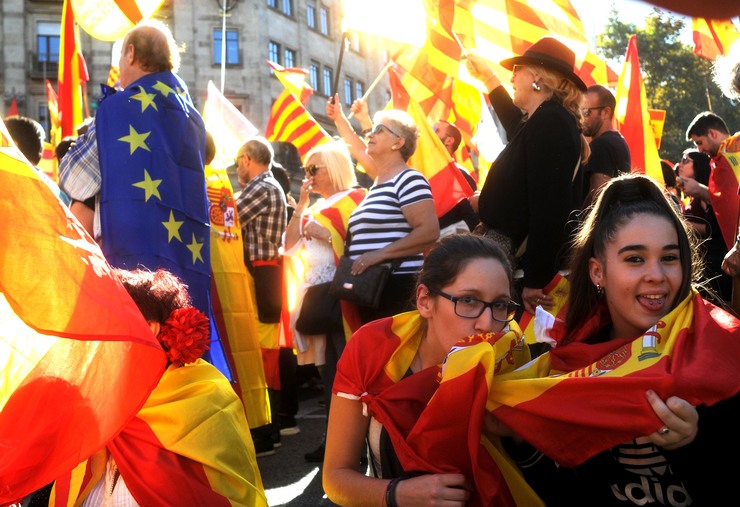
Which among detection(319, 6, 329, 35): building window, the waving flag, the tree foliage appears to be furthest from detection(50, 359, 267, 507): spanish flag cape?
detection(319, 6, 329, 35): building window

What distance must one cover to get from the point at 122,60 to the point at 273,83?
1380 inches

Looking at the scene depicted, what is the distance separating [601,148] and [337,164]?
1.96 metres

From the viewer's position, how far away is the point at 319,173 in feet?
19.2

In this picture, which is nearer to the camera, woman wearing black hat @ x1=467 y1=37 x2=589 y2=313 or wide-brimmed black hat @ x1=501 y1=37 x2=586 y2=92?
woman wearing black hat @ x1=467 y1=37 x2=589 y2=313

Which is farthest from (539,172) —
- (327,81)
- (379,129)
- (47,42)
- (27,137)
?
(327,81)

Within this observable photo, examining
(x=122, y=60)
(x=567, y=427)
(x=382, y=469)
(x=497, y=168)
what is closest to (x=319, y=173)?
(x=122, y=60)

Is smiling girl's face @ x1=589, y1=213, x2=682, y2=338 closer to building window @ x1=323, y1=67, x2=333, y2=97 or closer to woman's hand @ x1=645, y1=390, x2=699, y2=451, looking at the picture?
woman's hand @ x1=645, y1=390, x2=699, y2=451

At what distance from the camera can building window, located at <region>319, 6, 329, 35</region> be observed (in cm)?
4369

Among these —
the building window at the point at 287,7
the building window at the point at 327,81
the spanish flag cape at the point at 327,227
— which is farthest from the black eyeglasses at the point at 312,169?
the building window at the point at 327,81

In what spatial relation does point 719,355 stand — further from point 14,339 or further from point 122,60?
point 122,60

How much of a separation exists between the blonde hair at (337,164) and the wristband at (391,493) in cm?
372

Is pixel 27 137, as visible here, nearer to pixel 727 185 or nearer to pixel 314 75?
pixel 727 185

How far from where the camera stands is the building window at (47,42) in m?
36.9

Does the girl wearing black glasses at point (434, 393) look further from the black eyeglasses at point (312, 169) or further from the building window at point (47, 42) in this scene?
the building window at point (47, 42)
